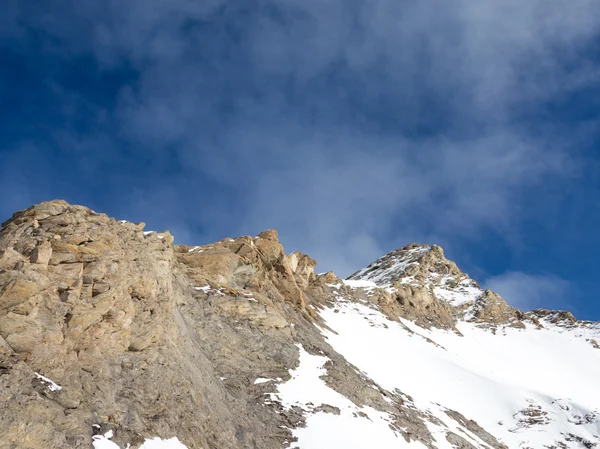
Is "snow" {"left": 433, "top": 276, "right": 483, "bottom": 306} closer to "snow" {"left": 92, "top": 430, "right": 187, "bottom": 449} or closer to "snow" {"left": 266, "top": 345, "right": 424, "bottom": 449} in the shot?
"snow" {"left": 266, "top": 345, "right": 424, "bottom": 449}

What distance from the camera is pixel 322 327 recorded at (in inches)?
1901

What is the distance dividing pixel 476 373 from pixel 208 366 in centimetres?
4179

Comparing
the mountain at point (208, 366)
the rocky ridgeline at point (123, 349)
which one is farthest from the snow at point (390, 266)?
the rocky ridgeline at point (123, 349)

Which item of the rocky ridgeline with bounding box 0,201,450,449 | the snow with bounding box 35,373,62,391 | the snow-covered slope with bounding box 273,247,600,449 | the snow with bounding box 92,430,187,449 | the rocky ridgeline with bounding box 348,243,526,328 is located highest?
the rocky ridgeline with bounding box 348,243,526,328

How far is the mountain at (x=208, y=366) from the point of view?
54.5 feet

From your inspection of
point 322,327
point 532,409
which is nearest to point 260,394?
point 322,327

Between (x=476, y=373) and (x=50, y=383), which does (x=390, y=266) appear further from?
(x=50, y=383)

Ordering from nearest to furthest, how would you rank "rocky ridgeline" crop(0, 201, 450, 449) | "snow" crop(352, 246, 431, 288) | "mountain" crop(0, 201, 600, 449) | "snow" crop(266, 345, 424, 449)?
"rocky ridgeline" crop(0, 201, 450, 449) → "mountain" crop(0, 201, 600, 449) → "snow" crop(266, 345, 424, 449) → "snow" crop(352, 246, 431, 288)

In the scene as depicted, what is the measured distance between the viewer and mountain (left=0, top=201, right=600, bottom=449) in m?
16.6

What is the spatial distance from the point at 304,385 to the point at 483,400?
27.5 m

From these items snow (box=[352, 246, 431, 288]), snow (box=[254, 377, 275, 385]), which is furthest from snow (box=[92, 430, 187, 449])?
snow (box=[352, 246, 431, 288])

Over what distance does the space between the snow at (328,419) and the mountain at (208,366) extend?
10 cm

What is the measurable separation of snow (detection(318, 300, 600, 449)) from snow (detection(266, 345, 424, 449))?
5799 millimetres

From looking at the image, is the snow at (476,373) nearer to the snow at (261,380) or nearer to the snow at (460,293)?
the snow at (261,380)
